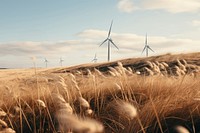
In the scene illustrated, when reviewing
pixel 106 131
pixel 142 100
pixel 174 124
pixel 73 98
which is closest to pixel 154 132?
pixel 174 124

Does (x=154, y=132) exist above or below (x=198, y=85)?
below

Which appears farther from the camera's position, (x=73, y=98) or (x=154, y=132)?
(x=73, y=98)

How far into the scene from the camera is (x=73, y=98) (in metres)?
5.36

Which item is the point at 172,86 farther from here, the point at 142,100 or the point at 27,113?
the point at 27,113

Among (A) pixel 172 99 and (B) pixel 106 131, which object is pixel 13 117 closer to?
(B) pixel 106 131

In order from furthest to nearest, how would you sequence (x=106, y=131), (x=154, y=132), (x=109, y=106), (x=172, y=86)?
(x=172, y=86)
(x=109, y=106)
(x=106, y=131)
(x=154, y=132)

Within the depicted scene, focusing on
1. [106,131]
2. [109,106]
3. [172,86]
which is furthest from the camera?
[172,86]

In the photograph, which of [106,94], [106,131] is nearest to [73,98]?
[106,94]

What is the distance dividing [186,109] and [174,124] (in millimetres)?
225

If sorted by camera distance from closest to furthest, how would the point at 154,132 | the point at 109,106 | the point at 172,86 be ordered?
the point at 154,132 < the point at 109,106 < the point at 172,86

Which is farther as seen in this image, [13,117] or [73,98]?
[73,98]

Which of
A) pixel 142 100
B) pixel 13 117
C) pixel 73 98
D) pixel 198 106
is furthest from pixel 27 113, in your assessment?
pixel 198 106

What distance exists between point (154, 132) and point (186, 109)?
45 centimetres

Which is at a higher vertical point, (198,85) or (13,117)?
(198,85)
